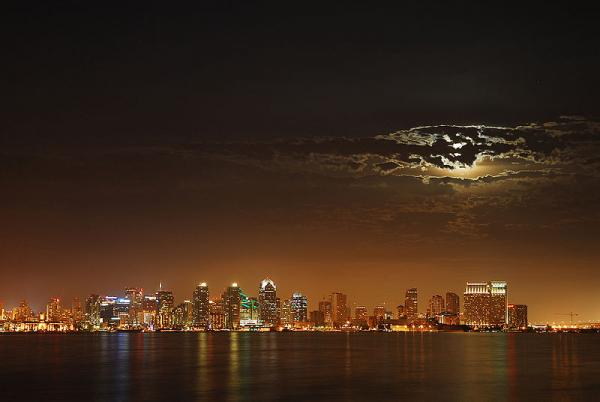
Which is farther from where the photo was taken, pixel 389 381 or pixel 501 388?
pixel 389 381

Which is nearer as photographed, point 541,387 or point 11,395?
point 11,395

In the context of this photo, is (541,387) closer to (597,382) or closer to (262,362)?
(597,382)

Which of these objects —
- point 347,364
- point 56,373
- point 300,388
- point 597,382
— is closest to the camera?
point 300,388

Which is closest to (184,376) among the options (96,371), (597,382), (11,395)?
(96,371)

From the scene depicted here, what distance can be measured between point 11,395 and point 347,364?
34021 mm

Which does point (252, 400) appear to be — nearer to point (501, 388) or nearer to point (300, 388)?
point (300, 388)

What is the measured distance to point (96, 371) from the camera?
2554 inches

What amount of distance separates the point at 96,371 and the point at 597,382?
4049cm

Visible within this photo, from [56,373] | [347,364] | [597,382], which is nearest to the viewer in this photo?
[597,382]

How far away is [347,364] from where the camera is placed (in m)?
71.6

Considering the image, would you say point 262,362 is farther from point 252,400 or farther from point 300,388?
point 252,400

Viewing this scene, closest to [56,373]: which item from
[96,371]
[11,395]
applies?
[96,371]

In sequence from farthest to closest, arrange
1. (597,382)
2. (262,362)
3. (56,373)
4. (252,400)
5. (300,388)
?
(262,362) → (56,373) → (597,382) → (300,388) → (252,400)

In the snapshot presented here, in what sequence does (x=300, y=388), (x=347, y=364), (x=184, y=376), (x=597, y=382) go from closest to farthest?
(x=300, y=388) → (x=597, y=382) → (x=184, y=376) → (x=347, y=364)
